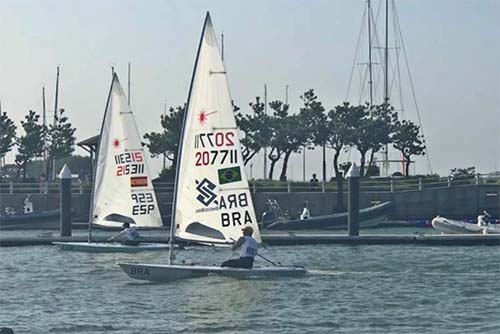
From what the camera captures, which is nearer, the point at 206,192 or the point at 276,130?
the point at 206,192

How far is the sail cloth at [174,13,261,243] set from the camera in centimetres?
2897

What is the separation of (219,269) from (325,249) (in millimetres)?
10344

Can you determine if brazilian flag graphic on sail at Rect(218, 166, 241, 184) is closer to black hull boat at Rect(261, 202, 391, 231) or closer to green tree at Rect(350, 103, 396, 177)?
black hull boat at Rect(261, 202, 391, 231)

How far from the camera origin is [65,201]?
4062 centimetres

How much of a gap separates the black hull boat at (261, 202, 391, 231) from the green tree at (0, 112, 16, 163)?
22.2m

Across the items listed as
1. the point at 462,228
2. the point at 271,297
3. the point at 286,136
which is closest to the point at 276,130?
the point at 286,136

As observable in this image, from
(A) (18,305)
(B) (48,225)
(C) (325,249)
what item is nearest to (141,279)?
(A) (18,305)

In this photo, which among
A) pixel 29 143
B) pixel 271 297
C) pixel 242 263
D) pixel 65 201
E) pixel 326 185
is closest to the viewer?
pixel 271 297

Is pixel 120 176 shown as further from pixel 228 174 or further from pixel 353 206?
pixel 228 174

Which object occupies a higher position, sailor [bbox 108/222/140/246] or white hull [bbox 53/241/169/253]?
sailor [bbox 108/222/140/246]

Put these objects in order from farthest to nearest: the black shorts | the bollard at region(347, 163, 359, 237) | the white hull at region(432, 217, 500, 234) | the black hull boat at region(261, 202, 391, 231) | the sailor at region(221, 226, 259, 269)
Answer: the black hull boat at region(261, 202, 391, 231) < the white hull at region(432, 217, 500, 234) < the bollard at region(347, 163, 359, 237) < the black shorts < the sailor at region(221, 226, 259, 269)

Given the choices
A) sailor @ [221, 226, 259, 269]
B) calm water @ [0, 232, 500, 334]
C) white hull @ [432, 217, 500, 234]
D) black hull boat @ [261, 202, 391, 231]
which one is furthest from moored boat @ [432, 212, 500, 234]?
sailor @ [221, 226, 259, 269]

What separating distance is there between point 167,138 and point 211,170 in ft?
118

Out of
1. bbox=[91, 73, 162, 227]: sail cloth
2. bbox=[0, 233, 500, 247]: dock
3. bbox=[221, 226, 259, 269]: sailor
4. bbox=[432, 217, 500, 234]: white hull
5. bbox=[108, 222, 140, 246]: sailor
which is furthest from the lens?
bbox=[432, 217, 500, 234]: white hull
